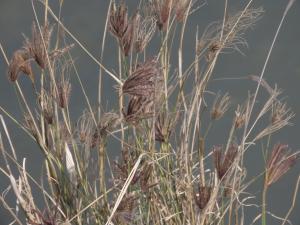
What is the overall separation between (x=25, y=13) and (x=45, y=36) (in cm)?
153

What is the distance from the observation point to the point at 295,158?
55.8 inches

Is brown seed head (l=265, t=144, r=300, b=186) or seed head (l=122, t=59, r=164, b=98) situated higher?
seed head (l=122, t=59, r=164, b=98)

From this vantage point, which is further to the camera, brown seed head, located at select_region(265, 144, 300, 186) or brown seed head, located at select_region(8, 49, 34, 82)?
brown seed head, located at select_region(8, 49, 34, 82)

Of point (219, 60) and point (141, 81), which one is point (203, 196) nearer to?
point (141, 81)

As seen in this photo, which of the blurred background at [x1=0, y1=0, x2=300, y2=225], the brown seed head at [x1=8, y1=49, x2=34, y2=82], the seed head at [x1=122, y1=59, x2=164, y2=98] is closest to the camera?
the seed head at [x1=122, y1=59, x2=164, y2=98]

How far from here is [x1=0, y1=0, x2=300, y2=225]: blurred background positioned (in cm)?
300

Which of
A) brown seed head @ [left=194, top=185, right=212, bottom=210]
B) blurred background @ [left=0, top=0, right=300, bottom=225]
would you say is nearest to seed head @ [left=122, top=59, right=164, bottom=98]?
brown seed head @ [left=194, top=185, right=212, bottom=210]

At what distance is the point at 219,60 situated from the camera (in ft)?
10.0

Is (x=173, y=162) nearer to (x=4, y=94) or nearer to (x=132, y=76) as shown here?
(x=132, y=76)

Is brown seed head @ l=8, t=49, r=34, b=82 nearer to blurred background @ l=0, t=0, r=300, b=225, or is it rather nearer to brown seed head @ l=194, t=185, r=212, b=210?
brown seed head @ l=194, t=185, r=212, b=210

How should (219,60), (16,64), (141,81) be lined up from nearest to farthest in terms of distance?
(141,81) → (16,64) → (219,60)

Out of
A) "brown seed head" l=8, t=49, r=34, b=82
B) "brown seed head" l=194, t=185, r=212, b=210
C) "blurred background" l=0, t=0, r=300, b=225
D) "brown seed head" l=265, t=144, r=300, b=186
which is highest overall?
"brown seed head" l=8, t=49, r=34, b=82

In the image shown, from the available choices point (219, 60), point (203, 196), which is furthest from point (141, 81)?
point (219, 60)

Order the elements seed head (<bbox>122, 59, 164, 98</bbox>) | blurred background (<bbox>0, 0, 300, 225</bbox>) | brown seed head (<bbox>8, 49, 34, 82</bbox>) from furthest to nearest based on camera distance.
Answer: blurred background (<bbox>0, 0, 300, 225</bbox>) → brown seed head (<bbox>8, 49, 34, 82</bbox>) → seed head (<bbox>122, 59, 164, 98</bbox>)
